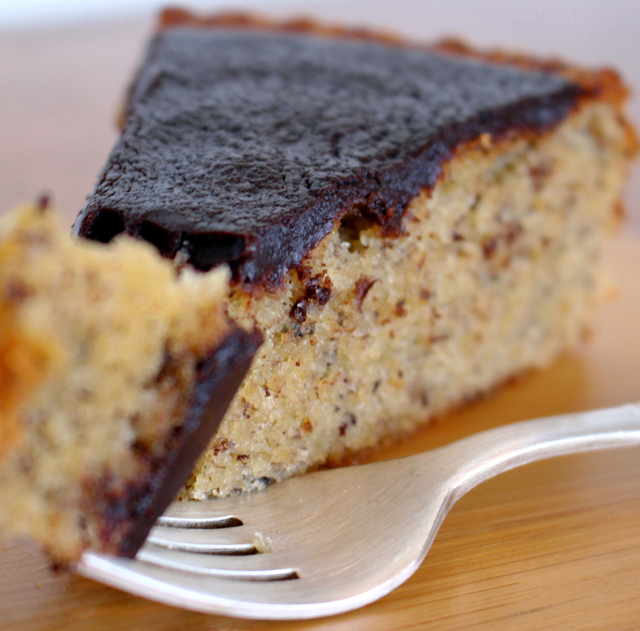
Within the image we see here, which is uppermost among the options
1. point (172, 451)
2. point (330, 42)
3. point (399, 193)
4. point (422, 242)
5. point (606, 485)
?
point (330, 42)

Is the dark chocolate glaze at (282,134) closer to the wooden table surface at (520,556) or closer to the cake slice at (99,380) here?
the cake slice at (99,380)

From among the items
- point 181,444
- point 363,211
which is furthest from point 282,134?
point 181,444

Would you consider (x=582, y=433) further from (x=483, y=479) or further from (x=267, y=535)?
(x=267, y=535)

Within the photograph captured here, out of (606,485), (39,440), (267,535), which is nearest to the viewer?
(39,440)

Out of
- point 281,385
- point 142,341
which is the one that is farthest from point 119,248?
point 281,385

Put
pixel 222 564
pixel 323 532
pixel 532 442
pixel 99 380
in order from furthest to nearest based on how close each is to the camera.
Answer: pixel 532 442 → pixel 323 532 → pixel 222 564 → pixel 99 380

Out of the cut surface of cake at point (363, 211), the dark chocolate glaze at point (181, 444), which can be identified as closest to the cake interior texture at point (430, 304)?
the cut surface of cake at point (363, 211)

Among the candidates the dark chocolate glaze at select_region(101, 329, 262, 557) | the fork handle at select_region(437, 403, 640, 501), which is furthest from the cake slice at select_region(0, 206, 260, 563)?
the fork handle at select_region(437, 403, 640, 501)

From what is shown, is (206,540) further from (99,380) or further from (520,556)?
(520,556)
